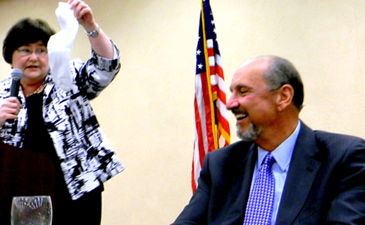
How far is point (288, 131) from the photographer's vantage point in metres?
→ 1.59

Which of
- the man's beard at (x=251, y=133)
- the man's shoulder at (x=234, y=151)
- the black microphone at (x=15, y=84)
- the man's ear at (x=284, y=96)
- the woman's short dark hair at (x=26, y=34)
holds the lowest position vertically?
the man's shoulder at (x=234, y=151)

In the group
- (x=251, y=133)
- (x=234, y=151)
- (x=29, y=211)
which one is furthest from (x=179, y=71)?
(x=29, y=211)

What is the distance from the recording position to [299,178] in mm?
1405

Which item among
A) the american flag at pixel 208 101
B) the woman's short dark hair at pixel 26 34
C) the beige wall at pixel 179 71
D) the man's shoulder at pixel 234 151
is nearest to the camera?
the man's shoulder at pixel 234 151

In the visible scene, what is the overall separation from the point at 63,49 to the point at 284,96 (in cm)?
99

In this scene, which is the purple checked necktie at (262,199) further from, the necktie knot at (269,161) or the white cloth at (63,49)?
the white cloth at (63,49)

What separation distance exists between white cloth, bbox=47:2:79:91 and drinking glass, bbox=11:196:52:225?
32.1 inches

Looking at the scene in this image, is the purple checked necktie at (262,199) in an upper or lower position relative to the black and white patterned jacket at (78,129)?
lower

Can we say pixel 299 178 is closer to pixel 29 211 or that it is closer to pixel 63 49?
pixel 29 211

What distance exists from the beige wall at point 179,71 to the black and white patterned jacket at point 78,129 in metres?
1.93

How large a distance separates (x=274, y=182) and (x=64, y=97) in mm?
1037

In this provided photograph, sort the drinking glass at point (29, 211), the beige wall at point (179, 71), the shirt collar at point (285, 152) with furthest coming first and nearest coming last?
the beige wall at point (179, 71) < the shirt collar at point (285, 152) < the drinking glass at point (29, 211)

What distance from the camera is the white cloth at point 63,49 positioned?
5.75 feet

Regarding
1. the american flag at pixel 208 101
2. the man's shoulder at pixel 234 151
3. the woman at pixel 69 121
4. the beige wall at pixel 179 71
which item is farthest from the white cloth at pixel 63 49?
the beige wall at pixel 179 71
